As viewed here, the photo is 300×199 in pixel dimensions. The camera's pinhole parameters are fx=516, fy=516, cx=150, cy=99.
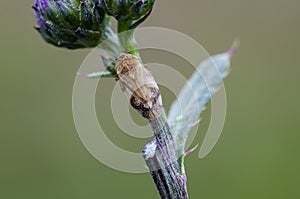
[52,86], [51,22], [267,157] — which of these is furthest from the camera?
[52,86]

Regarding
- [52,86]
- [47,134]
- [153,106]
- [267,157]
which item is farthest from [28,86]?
[153,106]

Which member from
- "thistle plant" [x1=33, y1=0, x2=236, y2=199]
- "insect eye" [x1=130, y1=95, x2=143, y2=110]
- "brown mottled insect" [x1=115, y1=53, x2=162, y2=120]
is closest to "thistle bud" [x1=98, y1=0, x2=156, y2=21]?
"thistle plant" [x1=33, y1=0, x2=236, y2=199]

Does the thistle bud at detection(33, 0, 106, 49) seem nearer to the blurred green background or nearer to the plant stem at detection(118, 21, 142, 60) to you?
the plant stem at detection(118, 21, 142, 60)

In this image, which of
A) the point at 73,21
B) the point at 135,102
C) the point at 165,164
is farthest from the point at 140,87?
the point at 73,21

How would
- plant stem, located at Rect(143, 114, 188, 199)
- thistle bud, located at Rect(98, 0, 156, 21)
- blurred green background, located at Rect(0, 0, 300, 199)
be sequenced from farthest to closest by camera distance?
blurred green background, located at Rect(0, 0, 300, 199)
thistle bud, located at Rect(98, 0, 156, 21)
plant stem, located at Rect(143, 114, 188, 199)

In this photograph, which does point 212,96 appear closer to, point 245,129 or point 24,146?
point 245,129

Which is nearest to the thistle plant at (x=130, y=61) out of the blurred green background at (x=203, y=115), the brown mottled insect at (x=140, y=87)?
the brown mottled insect at (x=140, y=87)
